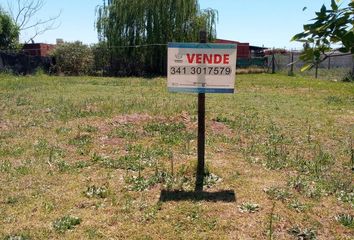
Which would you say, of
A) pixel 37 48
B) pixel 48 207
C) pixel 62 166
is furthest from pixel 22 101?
pixel 37 48

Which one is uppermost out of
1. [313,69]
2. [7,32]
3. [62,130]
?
[7,32]

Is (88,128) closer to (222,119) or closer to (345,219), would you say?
(222,119)

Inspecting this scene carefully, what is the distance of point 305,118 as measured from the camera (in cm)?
860

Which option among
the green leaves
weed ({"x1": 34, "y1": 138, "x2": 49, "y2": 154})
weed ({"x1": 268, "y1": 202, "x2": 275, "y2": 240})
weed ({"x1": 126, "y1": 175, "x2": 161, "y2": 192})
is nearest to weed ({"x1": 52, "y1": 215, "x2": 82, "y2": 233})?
weed ({"x1": 126, "y1": 175, "x2": 161, "y2": 192})

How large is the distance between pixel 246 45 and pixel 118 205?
106ft

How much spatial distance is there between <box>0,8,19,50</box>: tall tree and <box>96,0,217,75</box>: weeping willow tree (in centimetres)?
746

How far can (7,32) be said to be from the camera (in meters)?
26.8

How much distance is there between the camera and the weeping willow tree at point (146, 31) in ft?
75.5

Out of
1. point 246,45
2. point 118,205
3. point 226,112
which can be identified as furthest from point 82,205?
point 246,45

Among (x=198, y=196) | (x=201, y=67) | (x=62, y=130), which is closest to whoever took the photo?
(x=198, y=196)

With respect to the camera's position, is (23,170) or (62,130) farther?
(62,130)

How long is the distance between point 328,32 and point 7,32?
92.2 feet

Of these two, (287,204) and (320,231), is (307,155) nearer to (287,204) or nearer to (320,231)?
(287,204)

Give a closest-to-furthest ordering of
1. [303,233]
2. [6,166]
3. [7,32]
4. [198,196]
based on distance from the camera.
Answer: [303,233]
[198,196]
[6,166]
[7,32]
